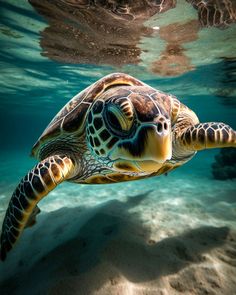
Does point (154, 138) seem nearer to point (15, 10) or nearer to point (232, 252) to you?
point (232, 252)

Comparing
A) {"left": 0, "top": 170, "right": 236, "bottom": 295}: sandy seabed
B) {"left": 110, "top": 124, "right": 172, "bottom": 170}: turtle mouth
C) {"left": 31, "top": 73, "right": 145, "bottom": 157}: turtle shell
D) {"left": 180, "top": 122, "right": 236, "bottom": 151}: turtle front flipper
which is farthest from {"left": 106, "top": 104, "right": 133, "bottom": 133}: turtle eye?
{"left": 0, "top": 170, "right": 236, "bottom": 295}: sandy seabed

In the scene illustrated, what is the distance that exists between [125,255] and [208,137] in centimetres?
196

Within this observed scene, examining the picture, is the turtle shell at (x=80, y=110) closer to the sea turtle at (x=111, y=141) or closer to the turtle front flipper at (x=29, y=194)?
the sea turtle at (x=111, y=141)

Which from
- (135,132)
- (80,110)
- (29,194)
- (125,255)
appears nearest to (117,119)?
(135,132)

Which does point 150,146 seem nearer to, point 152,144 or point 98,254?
point 152,144

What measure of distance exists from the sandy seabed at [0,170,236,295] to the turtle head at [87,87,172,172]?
1.25 meters

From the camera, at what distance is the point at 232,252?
3.13 m

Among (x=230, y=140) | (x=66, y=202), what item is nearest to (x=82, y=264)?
(x=230, y=140)

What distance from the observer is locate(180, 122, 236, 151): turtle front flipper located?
10.9 ft

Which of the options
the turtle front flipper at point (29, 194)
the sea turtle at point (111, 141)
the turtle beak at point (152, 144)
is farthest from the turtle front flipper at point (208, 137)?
the turtle front flipper at point (29, 194)

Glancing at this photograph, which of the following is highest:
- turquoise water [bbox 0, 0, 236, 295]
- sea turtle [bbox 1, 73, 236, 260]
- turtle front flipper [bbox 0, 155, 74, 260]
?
sea turtle [bbox 1, 73, 236, 260]

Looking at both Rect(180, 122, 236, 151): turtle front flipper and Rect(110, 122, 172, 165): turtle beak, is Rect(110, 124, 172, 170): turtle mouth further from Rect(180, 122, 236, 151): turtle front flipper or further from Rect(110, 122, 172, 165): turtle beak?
Rect(180, 122, 236, 151): turtle front flipper

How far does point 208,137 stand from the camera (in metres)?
3.30

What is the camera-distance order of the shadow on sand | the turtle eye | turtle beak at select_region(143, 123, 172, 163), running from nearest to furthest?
turtle beak at select_region(143, 123, 172, 163) < the turtle eye < the shadow on sand
